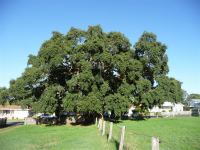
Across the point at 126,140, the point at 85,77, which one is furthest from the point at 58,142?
the point at 85,77

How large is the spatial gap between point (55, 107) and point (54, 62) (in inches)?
253

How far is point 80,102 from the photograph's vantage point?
135 feet

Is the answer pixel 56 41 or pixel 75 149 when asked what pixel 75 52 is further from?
pixel 75 149

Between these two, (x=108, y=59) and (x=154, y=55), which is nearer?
(x=108, y=59)

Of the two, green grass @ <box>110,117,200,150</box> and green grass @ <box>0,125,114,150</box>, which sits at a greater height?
green grass @ <box>110,117,200,150</box>

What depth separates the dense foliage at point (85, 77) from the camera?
42.3 metres

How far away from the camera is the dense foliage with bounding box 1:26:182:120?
42312 mm

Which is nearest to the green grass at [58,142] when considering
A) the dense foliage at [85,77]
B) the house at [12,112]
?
the dense foliage at [85,77]

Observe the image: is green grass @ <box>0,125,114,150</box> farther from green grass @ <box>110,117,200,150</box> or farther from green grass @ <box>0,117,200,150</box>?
green grass @ <box>110,117,200,150</box>

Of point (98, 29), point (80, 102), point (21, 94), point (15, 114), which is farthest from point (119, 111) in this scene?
point (15, 114)

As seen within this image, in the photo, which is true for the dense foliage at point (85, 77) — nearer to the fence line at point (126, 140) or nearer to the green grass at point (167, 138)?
the green grass at point (167, 138)

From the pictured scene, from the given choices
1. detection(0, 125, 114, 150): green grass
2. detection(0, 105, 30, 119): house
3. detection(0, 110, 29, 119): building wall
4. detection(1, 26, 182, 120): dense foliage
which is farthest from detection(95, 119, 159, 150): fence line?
detection(0, 110, 29, 119): building wall

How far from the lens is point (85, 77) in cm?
4078

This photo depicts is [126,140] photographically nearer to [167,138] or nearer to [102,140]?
[102,140]
